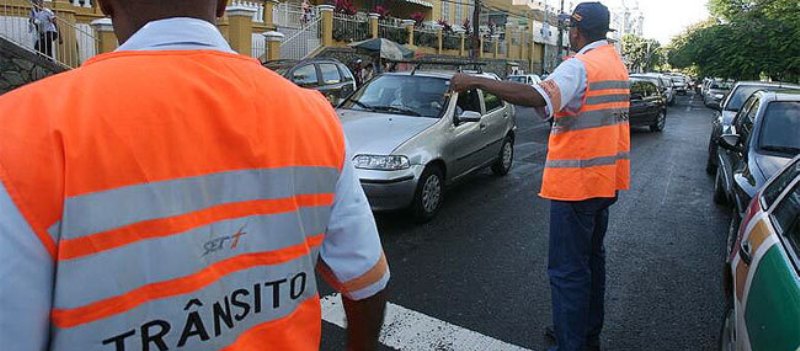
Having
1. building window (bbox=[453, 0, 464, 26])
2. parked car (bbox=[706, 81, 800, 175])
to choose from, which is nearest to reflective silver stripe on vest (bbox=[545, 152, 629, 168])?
parked car (bbox=[706, 81, 800, 175])

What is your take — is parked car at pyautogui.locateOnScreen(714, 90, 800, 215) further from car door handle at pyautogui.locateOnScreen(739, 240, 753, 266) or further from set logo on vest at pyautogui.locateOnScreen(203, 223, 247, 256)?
set logo on vest at pyautogui.locateOnScreen(203, 223, 247, 256)

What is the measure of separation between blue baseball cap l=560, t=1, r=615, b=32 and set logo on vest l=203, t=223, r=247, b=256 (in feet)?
8.71

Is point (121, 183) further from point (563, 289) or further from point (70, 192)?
point (563, 289)

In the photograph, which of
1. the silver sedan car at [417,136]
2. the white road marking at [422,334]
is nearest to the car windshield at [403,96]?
the silver sedan car at [417,136]

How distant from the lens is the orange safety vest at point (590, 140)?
10.2 feet

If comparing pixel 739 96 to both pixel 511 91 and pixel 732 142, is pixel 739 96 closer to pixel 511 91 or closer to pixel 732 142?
pixel 732 142

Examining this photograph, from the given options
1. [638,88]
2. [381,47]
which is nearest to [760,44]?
[638,88]

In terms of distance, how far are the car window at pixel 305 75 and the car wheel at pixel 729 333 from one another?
1065cm

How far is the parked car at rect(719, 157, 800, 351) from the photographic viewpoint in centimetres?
211

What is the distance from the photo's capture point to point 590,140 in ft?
10.3

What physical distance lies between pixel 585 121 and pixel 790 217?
101 cm

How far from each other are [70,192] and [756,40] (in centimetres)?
2104

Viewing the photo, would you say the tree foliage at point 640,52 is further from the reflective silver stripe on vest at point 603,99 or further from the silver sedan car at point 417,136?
the reflective silver stripe on vest at point 603,99

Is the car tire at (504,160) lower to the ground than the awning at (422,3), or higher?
lower
